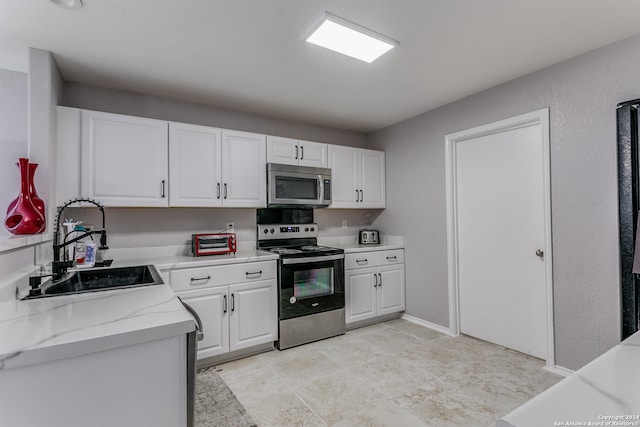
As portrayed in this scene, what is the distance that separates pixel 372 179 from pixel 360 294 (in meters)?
1.44

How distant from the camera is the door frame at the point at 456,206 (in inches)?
101

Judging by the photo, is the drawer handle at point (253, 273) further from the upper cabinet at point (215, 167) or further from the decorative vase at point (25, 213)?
the decorative vase at point (25, 213)

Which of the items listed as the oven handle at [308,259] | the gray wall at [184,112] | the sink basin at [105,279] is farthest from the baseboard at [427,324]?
the sink basin at [105,279]

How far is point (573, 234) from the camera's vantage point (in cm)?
242

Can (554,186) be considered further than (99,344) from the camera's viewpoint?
Yes

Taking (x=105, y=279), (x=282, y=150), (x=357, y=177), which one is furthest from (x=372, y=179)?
(x=105, y=279)

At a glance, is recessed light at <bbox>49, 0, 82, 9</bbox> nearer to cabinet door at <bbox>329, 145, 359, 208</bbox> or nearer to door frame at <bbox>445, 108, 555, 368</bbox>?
cabinet door at <bbox>329, 145, 359, 208</bbox>

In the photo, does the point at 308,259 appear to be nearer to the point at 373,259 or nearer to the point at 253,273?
the point at 253,273

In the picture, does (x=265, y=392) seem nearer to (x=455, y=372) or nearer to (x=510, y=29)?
(x=455, y=372)

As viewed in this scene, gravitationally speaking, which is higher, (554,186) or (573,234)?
(554,186)

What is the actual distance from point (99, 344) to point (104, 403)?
0.61 ft

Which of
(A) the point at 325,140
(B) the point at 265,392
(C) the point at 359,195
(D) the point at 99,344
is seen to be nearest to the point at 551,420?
(D) the point at 99,344

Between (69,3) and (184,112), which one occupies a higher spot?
(69,3)

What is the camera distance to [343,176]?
380cm
